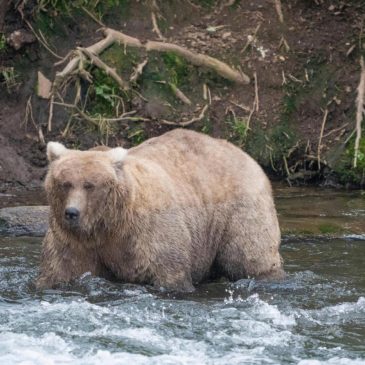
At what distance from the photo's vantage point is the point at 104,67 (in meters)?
14.5

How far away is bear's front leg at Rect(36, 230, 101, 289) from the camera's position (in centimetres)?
886

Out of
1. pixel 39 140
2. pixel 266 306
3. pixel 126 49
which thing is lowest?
pixel 266 306

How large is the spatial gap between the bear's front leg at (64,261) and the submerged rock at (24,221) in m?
2.64

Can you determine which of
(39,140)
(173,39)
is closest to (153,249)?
(39,140)

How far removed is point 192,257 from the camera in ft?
30.8

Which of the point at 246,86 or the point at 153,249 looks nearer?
the point at 153,249

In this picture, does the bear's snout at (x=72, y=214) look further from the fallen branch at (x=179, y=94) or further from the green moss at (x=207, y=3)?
the green moss at (x=207, y=3)

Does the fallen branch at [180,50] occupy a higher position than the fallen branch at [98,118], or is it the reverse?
the fallen branch at [180,50]

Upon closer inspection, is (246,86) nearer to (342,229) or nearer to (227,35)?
(227,35)

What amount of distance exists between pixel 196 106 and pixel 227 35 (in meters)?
1.23

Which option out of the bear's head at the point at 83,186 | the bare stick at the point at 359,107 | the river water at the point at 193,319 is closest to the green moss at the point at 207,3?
the bare stick at the point at 359,107

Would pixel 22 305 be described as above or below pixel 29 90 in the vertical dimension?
below

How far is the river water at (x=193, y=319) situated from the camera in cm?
762

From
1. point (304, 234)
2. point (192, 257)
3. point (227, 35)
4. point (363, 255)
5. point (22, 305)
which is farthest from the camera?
point (227, 35)
